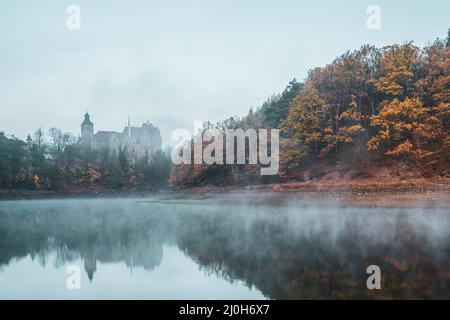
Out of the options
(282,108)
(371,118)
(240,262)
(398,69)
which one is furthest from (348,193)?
(282,108)

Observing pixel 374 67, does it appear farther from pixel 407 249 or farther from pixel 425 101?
pixel 407 249

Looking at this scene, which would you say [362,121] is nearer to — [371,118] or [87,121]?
[371,118]

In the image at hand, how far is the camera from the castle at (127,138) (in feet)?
536

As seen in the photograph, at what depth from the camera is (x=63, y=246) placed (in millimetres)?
15797

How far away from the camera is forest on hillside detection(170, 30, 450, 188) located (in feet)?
125

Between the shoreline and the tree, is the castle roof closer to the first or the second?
the tree

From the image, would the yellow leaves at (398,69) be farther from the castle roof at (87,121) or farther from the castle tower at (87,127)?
the castle roof at (87,121)

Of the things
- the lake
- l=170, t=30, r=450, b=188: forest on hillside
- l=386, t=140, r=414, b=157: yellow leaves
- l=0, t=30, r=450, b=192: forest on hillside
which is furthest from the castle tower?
the lake

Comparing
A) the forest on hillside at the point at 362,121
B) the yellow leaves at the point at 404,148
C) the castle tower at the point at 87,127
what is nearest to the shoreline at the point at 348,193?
the forest on hillside at the point at 362,121

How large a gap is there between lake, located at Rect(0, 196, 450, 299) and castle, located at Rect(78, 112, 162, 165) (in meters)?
144

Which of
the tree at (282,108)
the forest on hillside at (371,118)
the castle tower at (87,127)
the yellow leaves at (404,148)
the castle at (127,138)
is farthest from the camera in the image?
the castle tower at (87,127)

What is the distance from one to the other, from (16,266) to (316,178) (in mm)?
37369

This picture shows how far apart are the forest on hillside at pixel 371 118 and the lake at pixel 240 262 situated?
846 inches
